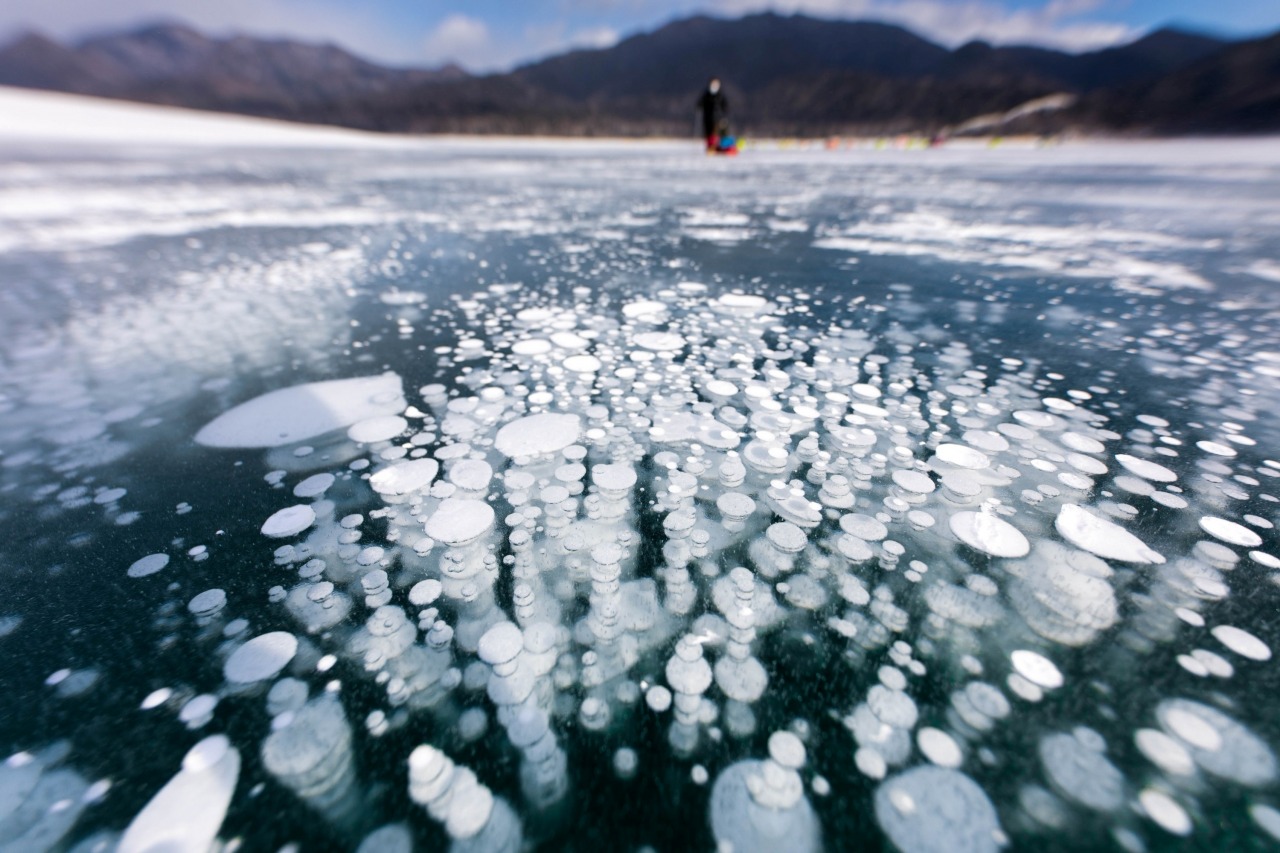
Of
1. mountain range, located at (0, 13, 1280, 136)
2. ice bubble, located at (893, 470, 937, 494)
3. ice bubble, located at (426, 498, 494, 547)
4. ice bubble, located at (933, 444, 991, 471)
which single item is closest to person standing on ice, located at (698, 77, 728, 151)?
ice bubble, located at (933, 444, 991, 471)

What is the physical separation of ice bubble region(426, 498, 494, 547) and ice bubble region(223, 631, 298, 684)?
30 centimetres

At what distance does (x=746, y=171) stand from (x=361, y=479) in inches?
445

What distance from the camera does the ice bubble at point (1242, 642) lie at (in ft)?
2.71

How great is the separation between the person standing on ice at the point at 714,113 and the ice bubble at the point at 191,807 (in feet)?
39.5

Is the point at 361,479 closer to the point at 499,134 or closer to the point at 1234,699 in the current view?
the point at 1234,699

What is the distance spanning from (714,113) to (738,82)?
85.8 metres

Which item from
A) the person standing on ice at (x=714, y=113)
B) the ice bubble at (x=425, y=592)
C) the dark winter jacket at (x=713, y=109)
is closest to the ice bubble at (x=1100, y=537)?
the ice bubble at (x=425, y=592)

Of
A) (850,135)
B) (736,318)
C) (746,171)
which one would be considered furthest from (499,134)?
(736,318)

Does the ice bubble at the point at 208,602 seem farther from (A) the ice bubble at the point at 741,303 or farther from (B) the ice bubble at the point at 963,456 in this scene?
(A) the ice bubble at the point at 741,303

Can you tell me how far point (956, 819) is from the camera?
650 millimetres

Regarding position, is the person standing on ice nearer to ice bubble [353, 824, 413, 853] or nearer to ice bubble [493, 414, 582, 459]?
ice bubble [493, 414, 582, 459]

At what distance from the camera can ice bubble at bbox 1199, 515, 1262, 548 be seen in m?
1.05

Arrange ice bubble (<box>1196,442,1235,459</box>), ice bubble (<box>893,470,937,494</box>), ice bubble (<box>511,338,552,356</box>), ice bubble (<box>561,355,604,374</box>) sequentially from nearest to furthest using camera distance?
ice bubble (<box>893,470,937,494</box>) < ice bubble (<box>1196,442,1235,459</box>) < ice bubble (<box>561,355,604,374</box>) < ice bubble (<box>511,338,552,356</box>)

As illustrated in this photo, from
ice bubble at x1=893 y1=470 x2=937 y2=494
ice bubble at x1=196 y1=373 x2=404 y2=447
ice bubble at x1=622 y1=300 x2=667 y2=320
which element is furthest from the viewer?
ice bubble at x1=622 y1=300 x2=667 y2=320
